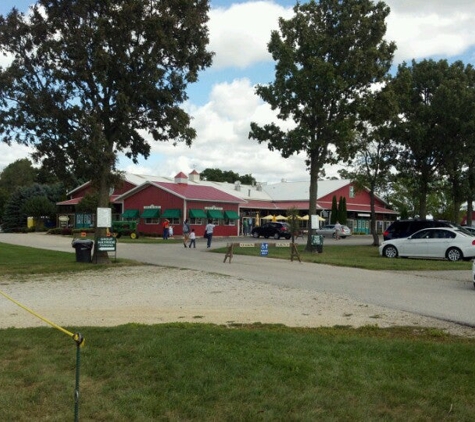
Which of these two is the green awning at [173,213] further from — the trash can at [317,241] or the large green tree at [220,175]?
the large green tree at [220,175]

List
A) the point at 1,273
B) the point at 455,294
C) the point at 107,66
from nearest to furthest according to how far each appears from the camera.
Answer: the point at 455,294 < the point at 1,273 < the point at 107,66

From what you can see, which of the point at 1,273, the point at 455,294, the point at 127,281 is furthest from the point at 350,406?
the point at 1,273

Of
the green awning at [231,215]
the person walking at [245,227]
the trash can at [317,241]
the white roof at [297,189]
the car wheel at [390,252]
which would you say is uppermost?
the white roof at [297,189]

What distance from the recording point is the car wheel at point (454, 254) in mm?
23500

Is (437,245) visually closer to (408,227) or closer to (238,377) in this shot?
(408,227)

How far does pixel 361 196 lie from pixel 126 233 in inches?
1301

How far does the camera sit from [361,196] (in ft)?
228

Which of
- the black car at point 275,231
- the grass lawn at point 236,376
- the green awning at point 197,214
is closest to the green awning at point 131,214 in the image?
the green awning at point 197,214

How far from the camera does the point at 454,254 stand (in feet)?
77.5

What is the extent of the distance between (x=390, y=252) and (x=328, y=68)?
9205 mm

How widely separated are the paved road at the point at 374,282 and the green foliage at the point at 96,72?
216 inches

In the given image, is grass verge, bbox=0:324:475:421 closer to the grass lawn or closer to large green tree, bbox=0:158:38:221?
the grass lawn

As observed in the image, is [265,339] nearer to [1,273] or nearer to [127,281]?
[127,281]

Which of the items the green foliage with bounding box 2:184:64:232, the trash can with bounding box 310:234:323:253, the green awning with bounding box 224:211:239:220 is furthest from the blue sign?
the green foliage with bounding box 2:184:64:232
